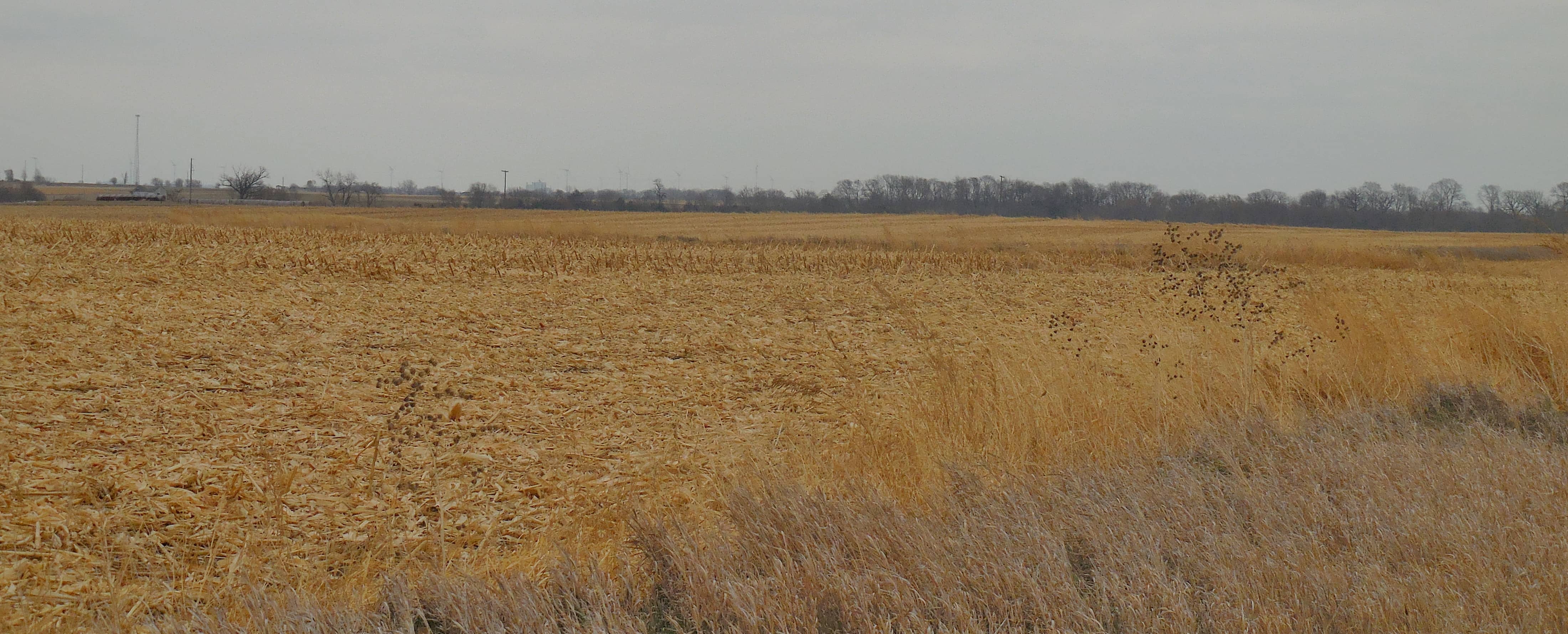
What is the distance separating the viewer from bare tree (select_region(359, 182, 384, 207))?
8140 centimetres

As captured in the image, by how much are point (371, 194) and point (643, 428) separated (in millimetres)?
89486

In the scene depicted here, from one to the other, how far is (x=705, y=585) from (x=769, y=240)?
104ft

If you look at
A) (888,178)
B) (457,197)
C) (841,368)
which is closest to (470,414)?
(841,368)

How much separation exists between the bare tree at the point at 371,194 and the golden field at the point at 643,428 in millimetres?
73820

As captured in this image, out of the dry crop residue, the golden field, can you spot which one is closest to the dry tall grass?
the golden field

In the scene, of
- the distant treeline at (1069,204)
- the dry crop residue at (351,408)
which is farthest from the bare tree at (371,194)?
the dry crop residue at (351,408)

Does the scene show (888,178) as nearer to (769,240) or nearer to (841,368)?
(769,240)

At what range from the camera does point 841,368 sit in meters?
8.66

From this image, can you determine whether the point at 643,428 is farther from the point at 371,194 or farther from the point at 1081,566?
the point at 371,194

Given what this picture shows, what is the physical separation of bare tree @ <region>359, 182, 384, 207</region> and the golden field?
73820 mm

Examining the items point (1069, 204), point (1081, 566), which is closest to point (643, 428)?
point (1081, 566)

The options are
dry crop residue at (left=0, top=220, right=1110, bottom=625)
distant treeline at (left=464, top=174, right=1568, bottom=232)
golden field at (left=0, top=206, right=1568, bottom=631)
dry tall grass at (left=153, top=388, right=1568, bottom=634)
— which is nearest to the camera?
dry tall grass at (left=153, top=388, right=1568, bottom=634)

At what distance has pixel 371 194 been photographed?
85.6 metres

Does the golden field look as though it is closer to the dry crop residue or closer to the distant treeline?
the dry crop residue
